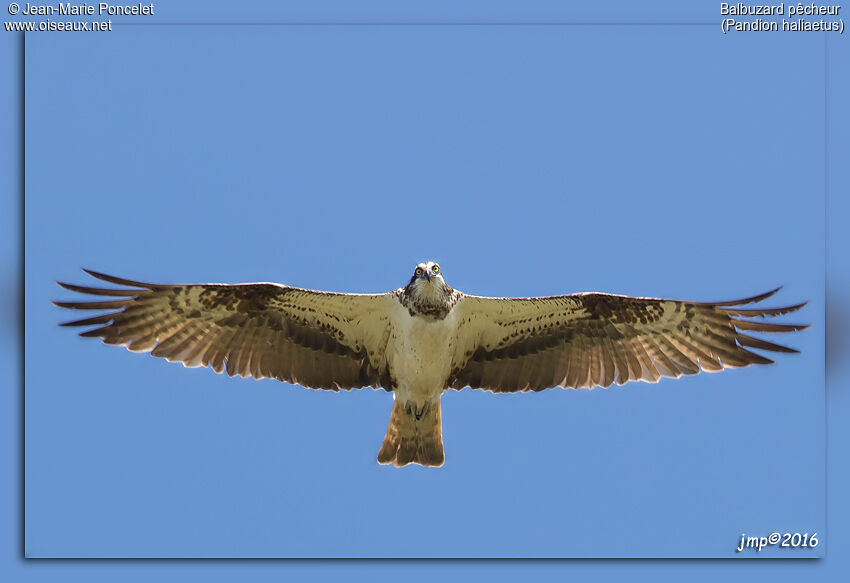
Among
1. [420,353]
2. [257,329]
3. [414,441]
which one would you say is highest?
[257,329]

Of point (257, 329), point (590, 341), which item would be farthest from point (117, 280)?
point (590, 341)

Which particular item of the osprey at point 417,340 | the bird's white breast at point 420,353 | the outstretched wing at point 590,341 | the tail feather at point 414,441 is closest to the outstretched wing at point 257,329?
the osprey at point 417,340

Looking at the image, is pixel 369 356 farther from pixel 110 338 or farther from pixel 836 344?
pixel 836 344

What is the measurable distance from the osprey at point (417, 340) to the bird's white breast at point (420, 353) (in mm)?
15

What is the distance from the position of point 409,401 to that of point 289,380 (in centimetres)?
131

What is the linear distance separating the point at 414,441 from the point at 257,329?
204 centimetres

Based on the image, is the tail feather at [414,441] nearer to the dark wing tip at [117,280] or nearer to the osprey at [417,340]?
the osprey at [417,340]

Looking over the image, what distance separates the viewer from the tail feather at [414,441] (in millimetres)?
12039

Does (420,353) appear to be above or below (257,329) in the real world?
below

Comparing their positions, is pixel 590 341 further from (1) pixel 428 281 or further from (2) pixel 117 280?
(2) pixel 117 280

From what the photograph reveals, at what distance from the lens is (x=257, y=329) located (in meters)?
12.0

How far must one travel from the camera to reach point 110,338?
1170cm

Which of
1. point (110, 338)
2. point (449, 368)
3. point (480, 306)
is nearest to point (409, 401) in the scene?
point (449, 368)

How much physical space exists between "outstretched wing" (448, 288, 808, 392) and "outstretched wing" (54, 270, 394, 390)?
1028mm
